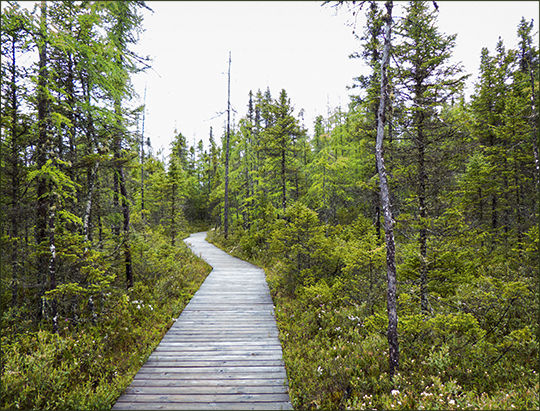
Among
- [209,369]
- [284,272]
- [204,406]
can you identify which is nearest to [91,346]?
[209,369]

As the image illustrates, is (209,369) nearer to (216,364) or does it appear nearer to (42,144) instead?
(216,364)

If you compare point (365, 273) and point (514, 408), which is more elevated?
point (365, 273)

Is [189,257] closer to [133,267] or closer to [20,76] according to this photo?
[133,267]

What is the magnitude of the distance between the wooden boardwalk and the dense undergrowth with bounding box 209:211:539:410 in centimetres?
50

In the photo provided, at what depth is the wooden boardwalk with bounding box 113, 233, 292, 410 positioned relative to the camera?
4.38 meters

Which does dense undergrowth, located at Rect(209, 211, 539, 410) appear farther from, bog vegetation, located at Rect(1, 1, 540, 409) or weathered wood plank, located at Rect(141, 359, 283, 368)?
weathered wood plank, located at Rect(141, 359, 283, 368)

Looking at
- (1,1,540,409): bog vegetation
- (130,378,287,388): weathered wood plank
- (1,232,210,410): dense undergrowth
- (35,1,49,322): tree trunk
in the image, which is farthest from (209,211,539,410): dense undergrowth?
(35,1,49,322): tree trunk

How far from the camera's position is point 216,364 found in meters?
5.46

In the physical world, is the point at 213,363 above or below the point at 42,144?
below

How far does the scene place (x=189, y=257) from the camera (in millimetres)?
14609

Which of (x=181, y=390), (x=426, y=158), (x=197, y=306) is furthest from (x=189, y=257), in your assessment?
(x=426, y=158)

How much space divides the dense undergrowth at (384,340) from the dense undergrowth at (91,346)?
→ 150 inches

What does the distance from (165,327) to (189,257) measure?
7.72m

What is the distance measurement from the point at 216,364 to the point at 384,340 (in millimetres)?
4358
